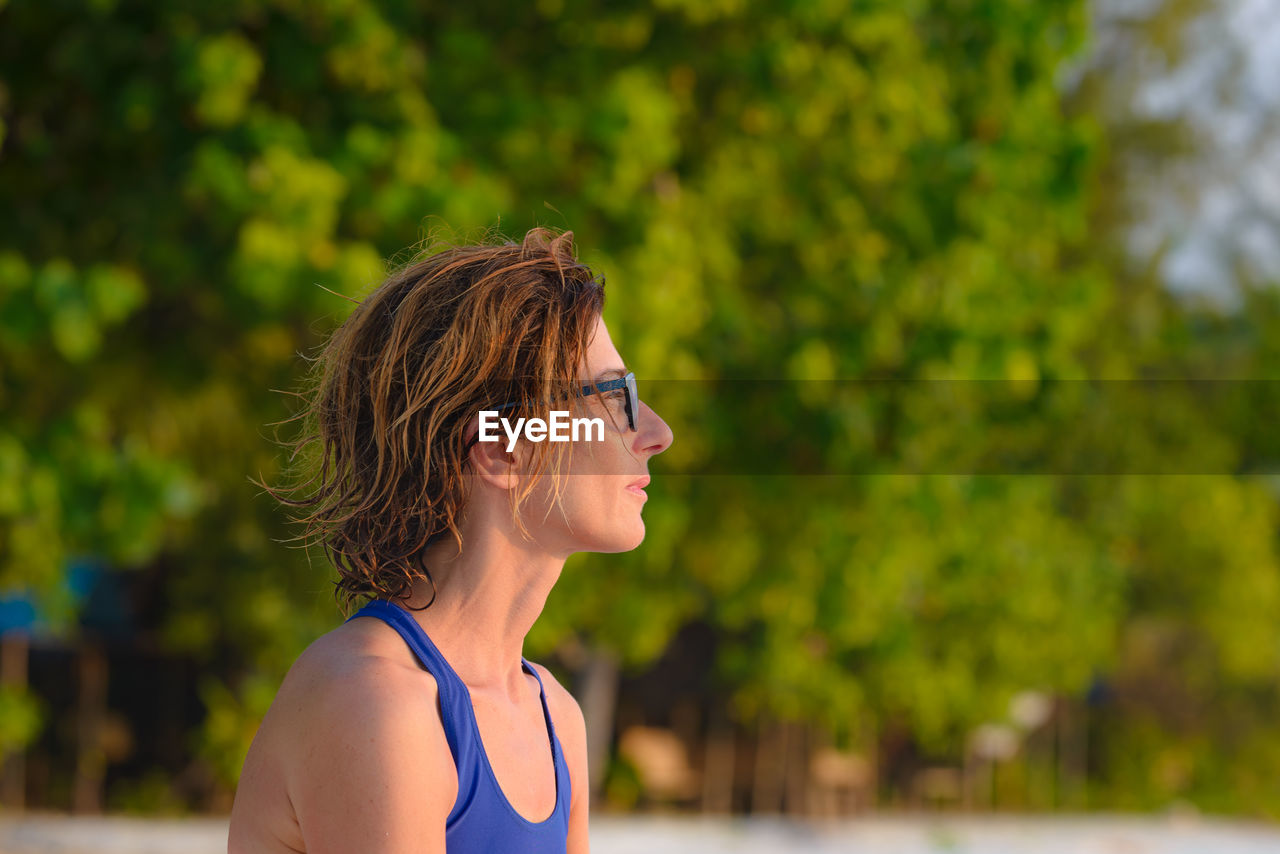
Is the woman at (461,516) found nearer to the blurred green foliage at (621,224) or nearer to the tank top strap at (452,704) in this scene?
the tank top strap at (452,704)

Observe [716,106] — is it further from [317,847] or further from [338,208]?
[317,847]

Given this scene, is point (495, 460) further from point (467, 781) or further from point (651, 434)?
point (467, 781)

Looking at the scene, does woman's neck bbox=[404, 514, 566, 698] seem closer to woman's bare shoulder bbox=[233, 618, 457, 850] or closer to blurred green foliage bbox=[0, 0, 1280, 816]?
woman's bare shoulder bbox=[233, 618, 457, 850]

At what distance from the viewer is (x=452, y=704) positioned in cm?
147

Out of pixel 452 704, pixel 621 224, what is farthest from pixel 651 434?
pixel 621 224

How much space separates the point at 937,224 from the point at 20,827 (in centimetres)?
870

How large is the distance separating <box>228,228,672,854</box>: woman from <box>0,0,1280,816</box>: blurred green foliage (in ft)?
12.3

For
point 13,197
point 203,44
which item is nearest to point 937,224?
point 203,44

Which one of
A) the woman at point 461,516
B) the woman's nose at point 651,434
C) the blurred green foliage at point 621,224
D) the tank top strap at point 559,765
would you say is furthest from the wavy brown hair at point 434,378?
the blurred green foliage at point 621,224

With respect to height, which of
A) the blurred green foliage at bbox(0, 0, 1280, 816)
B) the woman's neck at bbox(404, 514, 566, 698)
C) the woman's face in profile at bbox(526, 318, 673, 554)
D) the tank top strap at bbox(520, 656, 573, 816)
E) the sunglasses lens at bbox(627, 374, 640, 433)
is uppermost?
the blurred green foliage at bbox(0, 0, 1280, 816)

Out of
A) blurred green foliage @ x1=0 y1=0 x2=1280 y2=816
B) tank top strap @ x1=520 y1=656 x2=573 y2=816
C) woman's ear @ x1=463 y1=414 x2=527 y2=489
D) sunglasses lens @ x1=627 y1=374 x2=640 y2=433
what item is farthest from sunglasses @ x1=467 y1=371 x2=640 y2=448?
blurred green foliage @ x1=0 y1=0 x2=1280 y2=816

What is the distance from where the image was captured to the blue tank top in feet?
4.78

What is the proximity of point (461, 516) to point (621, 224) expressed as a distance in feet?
17.7

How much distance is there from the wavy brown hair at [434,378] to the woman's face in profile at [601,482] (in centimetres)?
2
